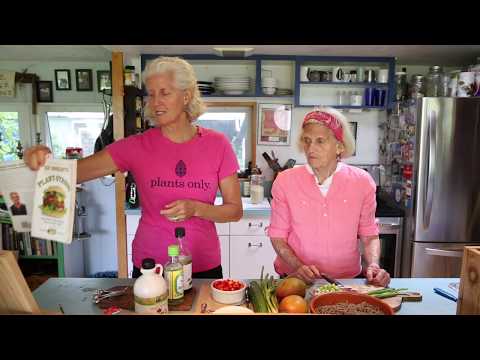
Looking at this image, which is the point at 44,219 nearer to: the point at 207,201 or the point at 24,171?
the point at 24,171

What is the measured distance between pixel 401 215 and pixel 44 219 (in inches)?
105

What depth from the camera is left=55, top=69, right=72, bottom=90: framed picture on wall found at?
328cm

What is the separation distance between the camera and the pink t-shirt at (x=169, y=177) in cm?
125

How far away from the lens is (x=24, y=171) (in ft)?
1.89

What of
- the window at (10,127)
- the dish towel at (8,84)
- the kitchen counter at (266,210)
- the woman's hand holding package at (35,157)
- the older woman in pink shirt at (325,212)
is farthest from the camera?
the dish towel at (8,84)

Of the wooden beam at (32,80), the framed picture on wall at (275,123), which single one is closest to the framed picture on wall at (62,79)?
the wooden beam at (32,80)

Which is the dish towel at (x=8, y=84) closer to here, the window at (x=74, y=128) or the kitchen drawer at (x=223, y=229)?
the window at (x=74, y=128)

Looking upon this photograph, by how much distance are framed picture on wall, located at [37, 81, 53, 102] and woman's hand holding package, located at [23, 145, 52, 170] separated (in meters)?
3.10

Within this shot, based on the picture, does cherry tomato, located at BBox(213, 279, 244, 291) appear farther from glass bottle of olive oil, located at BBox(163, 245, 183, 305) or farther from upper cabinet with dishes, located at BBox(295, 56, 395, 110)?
upper cabinet with dishes, located at BBox(295, 56, 395, 110)

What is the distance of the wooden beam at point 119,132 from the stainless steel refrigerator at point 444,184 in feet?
6.88

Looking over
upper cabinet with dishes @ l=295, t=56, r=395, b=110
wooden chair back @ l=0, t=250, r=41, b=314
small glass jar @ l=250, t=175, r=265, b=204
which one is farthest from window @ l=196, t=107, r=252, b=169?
wooden chair back @ l=0, t=250, r=41, b=314

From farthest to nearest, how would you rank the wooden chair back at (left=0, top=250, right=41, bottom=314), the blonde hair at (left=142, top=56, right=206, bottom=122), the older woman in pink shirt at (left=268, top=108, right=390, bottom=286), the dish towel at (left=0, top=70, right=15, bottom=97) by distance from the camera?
the dish towel at (left=0, top=70, right=15, bottom=97) < the older woman in pink shirt at (left=268, top=108, right=390, bottom=286) < the blonde hair at (left=142, top=56, right=206, bottom=122) < the wooden chair back at (left=0, top=250, right=41, bottom=314)
